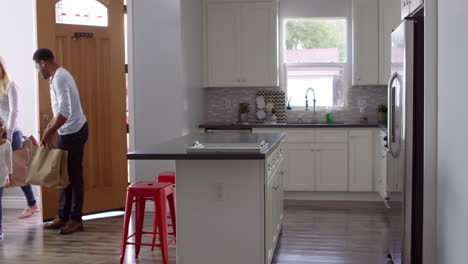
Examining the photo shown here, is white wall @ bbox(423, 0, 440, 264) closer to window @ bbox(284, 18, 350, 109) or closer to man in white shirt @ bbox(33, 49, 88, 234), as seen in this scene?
man in white shirt @ bbox(33, 49, 88, 234)

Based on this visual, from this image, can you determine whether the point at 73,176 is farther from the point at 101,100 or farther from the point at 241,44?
the point at 241,44

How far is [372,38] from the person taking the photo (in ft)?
20.2

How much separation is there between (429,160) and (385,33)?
11.1 ft

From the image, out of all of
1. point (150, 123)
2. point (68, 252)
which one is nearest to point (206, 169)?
point (68, 252)

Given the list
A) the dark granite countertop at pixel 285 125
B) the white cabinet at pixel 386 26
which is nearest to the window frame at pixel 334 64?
the white cabinet at pixel 386 26

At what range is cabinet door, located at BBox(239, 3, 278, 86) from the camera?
631cm

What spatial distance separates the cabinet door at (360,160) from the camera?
5992 millimetres

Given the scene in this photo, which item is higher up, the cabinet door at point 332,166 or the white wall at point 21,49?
the white wall at point 21,49

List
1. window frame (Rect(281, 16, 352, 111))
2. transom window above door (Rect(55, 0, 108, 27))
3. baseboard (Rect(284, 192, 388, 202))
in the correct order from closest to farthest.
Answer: transom window above door (Rect(55, 0, 108, 27)) → baseboard (Rect(284, 192, 388, 202)) → window frame (Rect(281, 16, 352, 111))

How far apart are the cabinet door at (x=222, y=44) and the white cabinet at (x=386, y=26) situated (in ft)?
5.48

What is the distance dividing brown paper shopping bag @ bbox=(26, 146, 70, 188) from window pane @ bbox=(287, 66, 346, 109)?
10.5 feet

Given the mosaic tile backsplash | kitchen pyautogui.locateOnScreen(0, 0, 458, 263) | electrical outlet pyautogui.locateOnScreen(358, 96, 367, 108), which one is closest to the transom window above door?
kitchen pyautogui.locateOnScreen(0, 0, 458, 263)

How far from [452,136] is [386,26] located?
12.1 feet

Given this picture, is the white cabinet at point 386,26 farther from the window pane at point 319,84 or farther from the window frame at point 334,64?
the window pane at point 319,84
